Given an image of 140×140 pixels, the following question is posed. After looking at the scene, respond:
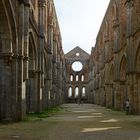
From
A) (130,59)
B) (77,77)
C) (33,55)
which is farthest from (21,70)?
(77,77)

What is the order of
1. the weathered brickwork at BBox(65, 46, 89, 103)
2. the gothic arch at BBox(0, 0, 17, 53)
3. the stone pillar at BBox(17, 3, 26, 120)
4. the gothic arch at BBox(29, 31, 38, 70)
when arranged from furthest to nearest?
the weathered brickwork at BBox(65, 46, 89, 103), the gothic arch at BBox(29, 31, 38, 70), the stone pillar at BBox(17, 3, 26, 120), the gothic arch at BBox(0, 0, 17, 53)

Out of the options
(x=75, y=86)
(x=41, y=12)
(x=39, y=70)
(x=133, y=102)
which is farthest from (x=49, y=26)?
(x=75, y=86)

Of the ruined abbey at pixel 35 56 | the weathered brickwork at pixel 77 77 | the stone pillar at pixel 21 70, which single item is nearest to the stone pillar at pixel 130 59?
the ruined abbey at pixel 35 56

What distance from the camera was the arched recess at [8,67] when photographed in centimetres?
1797

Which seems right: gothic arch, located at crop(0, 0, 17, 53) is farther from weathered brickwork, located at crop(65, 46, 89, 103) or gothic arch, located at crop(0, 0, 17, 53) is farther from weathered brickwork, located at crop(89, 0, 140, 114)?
weathered brickwork, located at crop(65, 46, 89, 103)

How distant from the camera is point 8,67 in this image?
18.5 m

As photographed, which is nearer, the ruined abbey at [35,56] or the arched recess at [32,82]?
the ruined abbey at [35,56]

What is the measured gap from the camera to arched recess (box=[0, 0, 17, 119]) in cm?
1797

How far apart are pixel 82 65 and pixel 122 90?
5515 centimetres

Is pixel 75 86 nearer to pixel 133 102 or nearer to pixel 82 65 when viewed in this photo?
A: pixel 82 65

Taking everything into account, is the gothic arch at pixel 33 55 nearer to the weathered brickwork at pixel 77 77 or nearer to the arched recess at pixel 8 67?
the arched recess at pixel 8 67

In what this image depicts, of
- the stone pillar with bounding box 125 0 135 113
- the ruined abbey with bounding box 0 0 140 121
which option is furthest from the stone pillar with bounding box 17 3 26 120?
the stone pillar with bounding box 125 0 135 113

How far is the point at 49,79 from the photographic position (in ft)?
127

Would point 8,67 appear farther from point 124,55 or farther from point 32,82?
point 124,55
